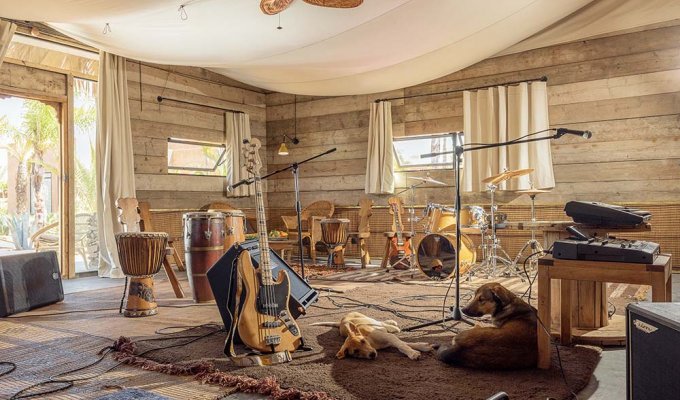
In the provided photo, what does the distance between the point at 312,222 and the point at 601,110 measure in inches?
164

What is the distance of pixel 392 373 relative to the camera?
232 centimetres

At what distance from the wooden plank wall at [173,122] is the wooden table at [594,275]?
5816mm

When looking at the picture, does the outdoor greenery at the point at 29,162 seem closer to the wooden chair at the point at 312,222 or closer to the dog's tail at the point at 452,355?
the wooden chair at the point at 312,222

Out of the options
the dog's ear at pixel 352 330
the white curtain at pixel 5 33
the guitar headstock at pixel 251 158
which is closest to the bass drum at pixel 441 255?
the dog's ear at pixel 352 330

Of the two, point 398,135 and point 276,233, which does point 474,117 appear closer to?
point 398,135

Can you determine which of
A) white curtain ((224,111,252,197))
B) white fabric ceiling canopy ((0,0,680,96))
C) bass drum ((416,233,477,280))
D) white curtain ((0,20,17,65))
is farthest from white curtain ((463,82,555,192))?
white curtain ((0,20,17,65))

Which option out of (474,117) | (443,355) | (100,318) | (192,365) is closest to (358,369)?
(443,355)

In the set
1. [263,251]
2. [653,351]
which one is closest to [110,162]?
[263,251]

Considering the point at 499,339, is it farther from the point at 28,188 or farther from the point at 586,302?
the point at 28,188

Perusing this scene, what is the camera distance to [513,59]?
6.87m

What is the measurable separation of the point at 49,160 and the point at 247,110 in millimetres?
3167

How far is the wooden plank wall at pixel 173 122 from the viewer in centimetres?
690

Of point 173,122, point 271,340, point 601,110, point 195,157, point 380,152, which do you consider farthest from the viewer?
point 195,157

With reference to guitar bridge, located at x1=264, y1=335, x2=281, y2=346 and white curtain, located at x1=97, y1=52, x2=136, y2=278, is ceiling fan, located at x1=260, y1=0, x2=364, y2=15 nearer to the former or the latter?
white curtain, located at x1=97, y1=52, x2=136, y2=278
